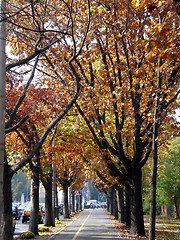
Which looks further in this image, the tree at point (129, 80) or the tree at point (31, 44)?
the tree at point (129, 80)

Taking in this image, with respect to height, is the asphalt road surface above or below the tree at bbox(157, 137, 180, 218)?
below

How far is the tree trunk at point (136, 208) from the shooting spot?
1648 centimetres

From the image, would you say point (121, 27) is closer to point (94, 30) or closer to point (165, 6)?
point (94, 30)

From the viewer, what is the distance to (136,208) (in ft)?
54.8

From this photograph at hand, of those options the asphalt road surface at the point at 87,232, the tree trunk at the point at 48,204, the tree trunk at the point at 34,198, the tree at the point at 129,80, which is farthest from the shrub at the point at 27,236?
the tree trunk at the point at 48,204

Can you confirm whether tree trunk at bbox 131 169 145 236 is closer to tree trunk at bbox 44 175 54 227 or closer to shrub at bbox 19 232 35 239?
shrub at bbox 19 232 35 239

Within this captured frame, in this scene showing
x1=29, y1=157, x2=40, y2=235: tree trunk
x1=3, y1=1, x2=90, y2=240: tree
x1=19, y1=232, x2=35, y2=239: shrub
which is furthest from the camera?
x1=29, y1=157, x2=40, y2=235: tree trunk

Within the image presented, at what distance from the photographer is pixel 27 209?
98.1 ft

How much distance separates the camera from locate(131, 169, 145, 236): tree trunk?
649 inches

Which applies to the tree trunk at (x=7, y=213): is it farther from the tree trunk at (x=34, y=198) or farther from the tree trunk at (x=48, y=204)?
the tree trunk at (x=48, y=204)

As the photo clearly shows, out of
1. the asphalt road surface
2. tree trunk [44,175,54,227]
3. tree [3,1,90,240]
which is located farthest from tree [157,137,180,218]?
tree [3,1,90,240]

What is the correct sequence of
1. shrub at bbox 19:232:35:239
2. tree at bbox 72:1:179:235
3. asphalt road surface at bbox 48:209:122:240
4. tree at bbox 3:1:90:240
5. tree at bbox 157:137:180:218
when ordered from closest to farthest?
tree at bbox 3:1:90:240, tree at bbox 72:1:179:235, shrub at bbox 19:232:35:239, asphalt road surface at bbox 48:209:122:240, tree at bbox 157:137:180:218

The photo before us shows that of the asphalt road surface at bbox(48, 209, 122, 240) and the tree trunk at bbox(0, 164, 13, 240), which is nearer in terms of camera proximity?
the tree trunk at bbox(0, 164, 13, 240)

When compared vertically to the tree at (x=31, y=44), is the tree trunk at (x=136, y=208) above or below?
below
